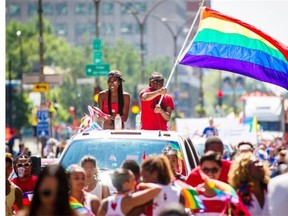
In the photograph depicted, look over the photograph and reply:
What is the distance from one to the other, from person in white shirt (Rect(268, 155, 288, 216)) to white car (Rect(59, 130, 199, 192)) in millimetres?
3728

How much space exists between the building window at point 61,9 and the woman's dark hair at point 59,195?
7022 inches

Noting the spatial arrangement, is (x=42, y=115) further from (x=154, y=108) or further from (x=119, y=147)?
(x=119, y=147)

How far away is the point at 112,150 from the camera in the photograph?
48.8 ft

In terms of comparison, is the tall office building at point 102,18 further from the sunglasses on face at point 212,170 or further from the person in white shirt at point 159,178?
the person in white shirt at point 159,178

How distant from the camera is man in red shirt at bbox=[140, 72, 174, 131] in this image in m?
17.1

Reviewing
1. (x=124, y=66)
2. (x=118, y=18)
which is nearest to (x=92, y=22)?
(x=118, y=18)

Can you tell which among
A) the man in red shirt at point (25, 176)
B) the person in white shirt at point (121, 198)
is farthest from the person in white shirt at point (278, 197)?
the man in red shirt at point (25, 176)

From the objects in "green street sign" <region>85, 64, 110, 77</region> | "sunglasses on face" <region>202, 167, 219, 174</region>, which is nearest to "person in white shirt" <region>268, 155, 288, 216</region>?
"sunglasses on face" <region>202, 167, 219, 174</region>

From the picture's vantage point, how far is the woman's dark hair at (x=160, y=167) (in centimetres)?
1161

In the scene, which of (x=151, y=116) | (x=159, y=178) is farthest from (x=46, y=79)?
(x=159, y=178)

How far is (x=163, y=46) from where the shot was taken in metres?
198

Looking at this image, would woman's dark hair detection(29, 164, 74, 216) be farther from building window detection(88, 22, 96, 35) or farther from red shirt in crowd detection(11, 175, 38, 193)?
building window detection(88, 22, 96, 35)

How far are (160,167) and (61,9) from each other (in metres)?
179
